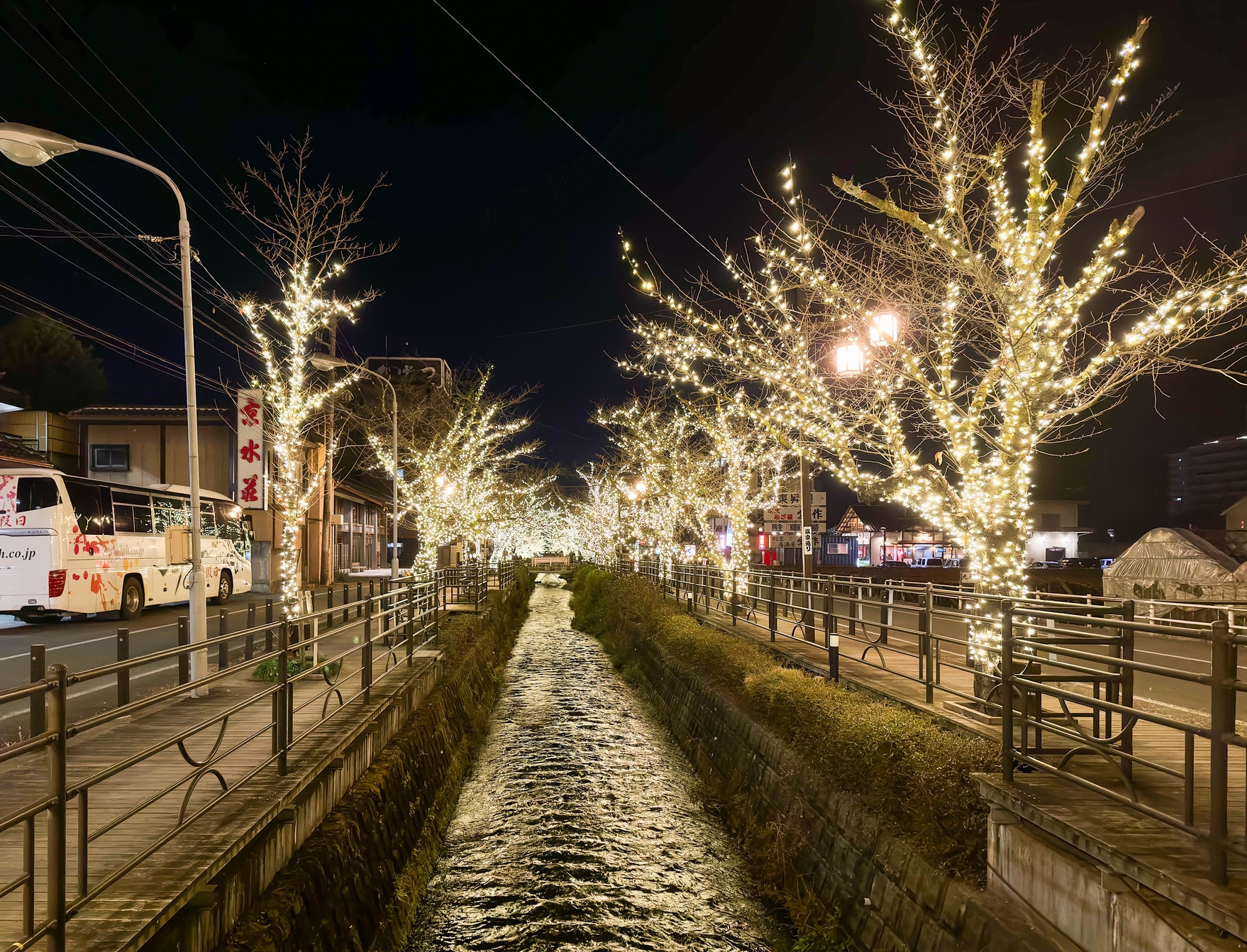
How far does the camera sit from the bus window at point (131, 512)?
19.3m

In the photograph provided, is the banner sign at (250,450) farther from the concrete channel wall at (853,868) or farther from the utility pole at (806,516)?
the utility pole at (806,516)

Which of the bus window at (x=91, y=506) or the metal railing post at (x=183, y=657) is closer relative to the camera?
the metal railing post at (x=183, y=657)

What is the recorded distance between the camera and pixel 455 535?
33625 mm

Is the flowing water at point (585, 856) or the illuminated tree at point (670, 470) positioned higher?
the illuminated tree at point (670, 470)

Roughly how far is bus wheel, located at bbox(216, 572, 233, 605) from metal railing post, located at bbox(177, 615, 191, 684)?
1210 cm

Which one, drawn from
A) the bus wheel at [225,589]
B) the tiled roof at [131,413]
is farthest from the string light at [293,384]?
the tiled roof at [131,413]

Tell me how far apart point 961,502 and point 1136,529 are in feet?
208

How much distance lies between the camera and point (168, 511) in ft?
72.7

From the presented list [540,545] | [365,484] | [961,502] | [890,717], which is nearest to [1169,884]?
[890,717]

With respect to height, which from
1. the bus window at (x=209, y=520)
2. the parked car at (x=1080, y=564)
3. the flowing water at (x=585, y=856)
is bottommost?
the parked car at (x=1080, y=564)

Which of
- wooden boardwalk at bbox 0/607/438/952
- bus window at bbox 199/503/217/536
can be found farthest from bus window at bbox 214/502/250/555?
wooden boardwalk at bbox 0/607/438/952

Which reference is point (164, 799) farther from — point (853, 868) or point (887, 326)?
point (887, 326)

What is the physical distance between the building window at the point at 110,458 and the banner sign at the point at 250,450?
1157 inches

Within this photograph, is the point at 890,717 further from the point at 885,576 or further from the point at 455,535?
the point at 885,576
